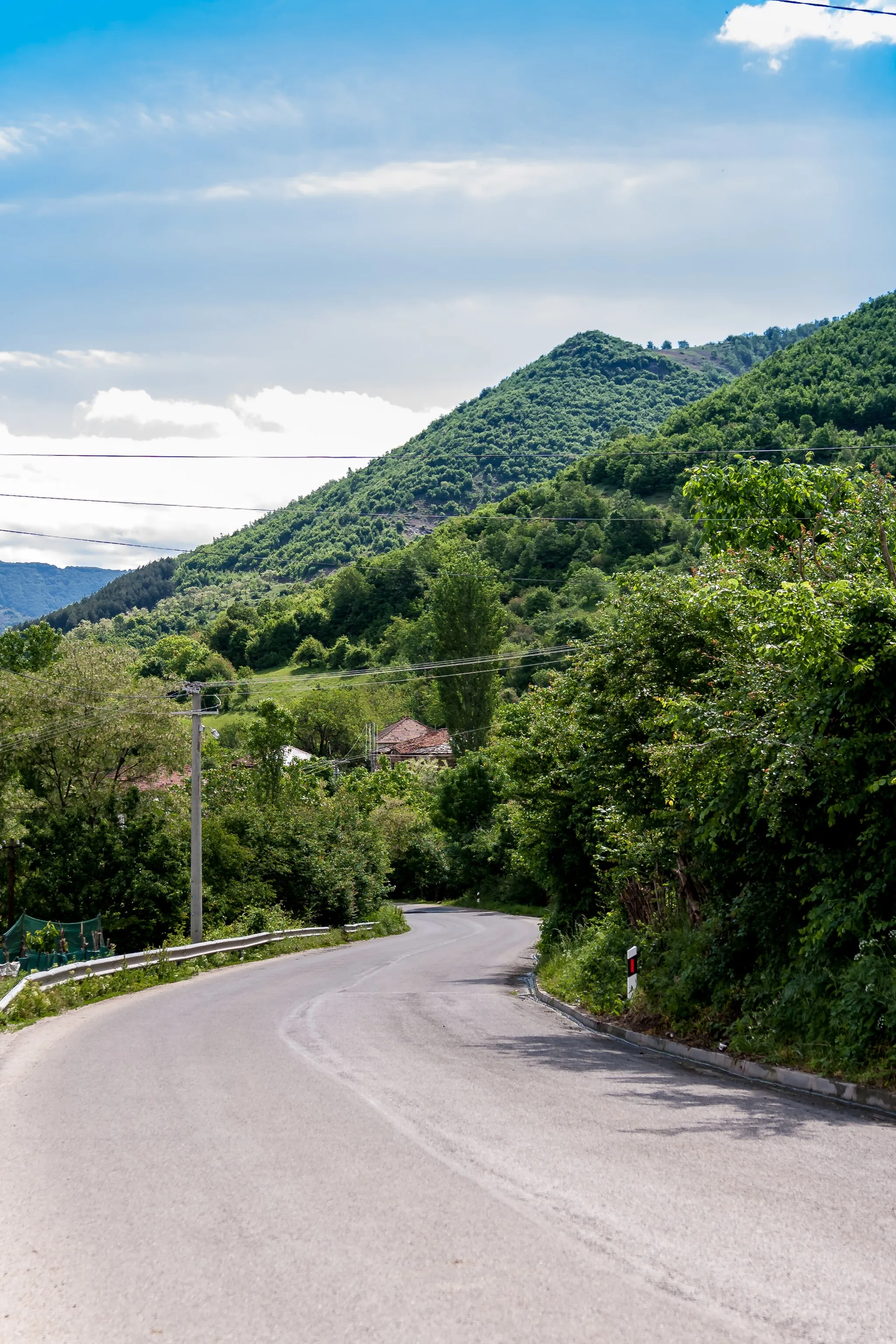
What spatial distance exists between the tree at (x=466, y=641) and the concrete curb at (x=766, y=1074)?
203 feet

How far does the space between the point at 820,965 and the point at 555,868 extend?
57.3ft

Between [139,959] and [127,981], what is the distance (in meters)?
2.07

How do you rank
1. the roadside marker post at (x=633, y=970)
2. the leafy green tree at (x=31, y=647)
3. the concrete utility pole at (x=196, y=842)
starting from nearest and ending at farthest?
the roadside marker post at (x=633, y=970) → the concrete utility pole at (x=196, y=842) → the leafy green tree at (x=31, y=647)

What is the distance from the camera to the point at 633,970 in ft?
52.7

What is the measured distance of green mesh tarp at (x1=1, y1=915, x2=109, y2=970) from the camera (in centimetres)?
2552

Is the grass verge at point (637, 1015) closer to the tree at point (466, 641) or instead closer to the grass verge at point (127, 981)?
the grass verge at point (127, 981)

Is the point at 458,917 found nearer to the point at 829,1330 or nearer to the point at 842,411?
the point at 829,1330

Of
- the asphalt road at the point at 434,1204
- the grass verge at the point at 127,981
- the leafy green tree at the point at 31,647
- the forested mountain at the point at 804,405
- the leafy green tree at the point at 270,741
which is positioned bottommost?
the grass verge at the point at 127,981

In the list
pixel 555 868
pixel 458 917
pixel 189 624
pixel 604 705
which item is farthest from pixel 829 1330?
pixel 189 624

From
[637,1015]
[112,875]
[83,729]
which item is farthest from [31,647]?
[637,1015]

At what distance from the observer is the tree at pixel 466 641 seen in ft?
254

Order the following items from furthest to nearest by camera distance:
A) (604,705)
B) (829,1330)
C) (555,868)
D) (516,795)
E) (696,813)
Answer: (516,795), (555,868), (604,705), (696,813), (829,1330)

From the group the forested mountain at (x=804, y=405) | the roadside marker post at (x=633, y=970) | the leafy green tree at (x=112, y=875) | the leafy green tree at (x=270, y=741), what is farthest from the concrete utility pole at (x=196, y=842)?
the forested mountain at (x=804, y=405)

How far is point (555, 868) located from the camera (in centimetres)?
2875
